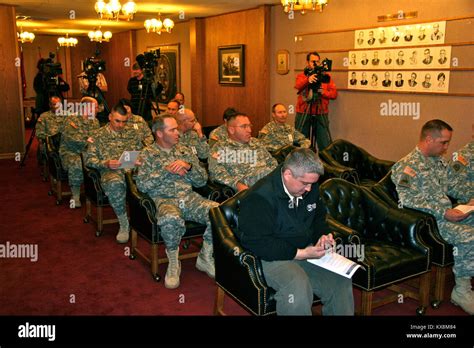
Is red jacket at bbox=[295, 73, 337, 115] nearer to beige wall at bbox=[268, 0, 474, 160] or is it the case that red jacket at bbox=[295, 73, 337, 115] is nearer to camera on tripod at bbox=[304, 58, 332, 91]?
camera on tripod at bbox=[304, 58, 332, 91]

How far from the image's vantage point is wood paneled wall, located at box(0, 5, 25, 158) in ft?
28.4

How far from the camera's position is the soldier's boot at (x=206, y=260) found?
12.4 ft

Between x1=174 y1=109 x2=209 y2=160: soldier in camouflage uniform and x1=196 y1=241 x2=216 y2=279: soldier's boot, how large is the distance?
1.42 metres

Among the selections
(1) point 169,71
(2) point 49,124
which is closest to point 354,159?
(2) point 49,124

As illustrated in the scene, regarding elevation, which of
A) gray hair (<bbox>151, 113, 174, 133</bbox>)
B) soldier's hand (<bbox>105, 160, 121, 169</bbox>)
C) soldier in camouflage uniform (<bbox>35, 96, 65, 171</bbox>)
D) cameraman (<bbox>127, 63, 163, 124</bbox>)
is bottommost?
soldier's hand (<bbox>105, 160, 121, 169</bbox>)

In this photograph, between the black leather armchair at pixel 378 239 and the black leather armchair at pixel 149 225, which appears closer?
the black leather armchair at pixel 378 239

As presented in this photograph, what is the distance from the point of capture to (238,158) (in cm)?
435

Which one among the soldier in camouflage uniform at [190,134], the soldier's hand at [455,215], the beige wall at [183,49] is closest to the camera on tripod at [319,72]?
the soldier in camouflage uniform at [190,134]

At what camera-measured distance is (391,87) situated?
6230 mm

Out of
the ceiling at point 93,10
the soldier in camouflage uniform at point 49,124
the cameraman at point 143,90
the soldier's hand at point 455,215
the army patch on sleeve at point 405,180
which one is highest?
the ceiling at point 93,10

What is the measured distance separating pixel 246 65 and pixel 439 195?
6063mm

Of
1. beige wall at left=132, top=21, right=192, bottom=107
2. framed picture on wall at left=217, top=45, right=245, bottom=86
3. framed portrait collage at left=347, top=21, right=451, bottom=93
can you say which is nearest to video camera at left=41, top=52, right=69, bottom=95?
framed picture on wall at left=217, top=45, right=245, bottom=86

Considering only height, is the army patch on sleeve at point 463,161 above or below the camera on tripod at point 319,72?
below

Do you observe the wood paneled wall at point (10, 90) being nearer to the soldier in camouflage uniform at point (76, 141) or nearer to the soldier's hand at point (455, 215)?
the soldier in camouflage uniform at point (76, 141)
